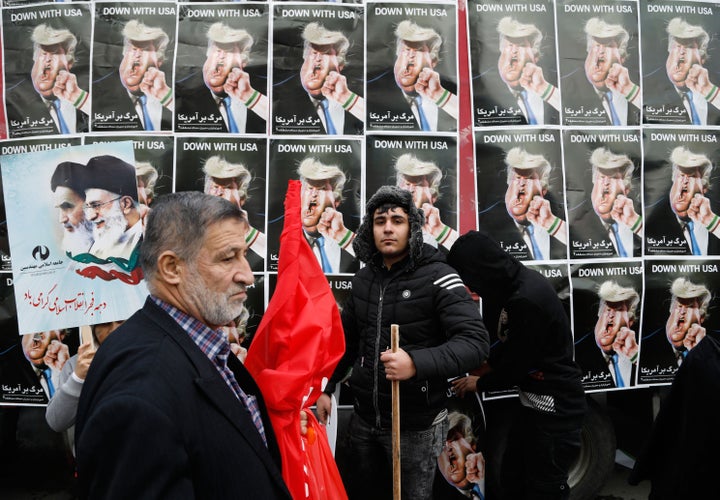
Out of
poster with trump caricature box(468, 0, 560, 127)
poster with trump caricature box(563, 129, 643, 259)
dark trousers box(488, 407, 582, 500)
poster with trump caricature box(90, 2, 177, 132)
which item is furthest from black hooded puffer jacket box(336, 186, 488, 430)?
poster with trump caricature box(90, 2, 177, 132)

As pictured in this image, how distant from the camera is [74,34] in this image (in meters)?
3.06

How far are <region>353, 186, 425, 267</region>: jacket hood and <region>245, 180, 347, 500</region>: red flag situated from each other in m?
0.56

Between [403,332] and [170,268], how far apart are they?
136cm

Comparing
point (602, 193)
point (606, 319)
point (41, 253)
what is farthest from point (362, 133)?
point (41, 253)

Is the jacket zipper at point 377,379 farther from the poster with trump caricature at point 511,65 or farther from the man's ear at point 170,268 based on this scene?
the poster with trump caricature at point 511,65

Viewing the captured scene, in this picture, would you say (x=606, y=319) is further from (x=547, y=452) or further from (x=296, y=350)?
(x=296, y=350)

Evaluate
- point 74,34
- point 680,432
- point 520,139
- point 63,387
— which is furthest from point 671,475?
point 74,34

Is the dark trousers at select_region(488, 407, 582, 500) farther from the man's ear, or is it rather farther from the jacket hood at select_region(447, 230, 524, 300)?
the man's ear

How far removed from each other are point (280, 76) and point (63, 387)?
2000mm

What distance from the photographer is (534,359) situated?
2.73 metres

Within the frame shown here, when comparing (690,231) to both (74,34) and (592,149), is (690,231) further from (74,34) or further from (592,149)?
(74,34)

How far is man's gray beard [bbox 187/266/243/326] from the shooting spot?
134 centimetres

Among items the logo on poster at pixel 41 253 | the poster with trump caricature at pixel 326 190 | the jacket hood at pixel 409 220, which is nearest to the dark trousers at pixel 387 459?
the jacket hood at pixel 409 220

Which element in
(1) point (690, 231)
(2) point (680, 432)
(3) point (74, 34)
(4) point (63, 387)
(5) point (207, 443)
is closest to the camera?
(5) point (207, 443)
